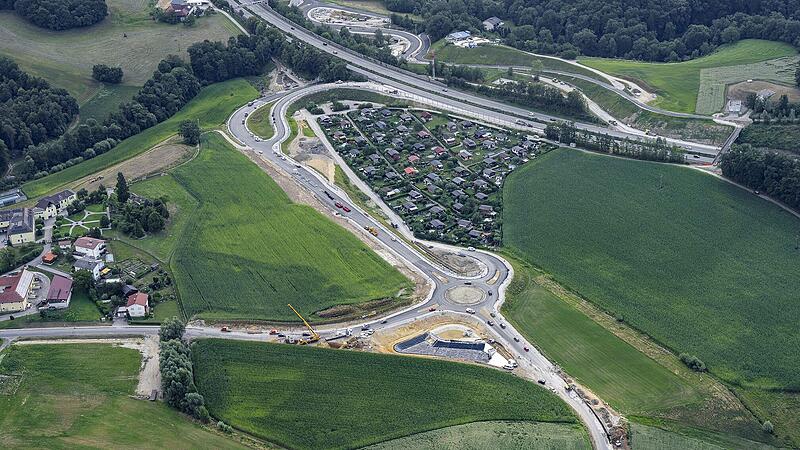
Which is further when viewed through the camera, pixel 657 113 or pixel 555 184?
pixel 657 113

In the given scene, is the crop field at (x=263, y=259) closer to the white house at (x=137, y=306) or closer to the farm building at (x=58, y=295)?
the white house at (x=137, y=306)

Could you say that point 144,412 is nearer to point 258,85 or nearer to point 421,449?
point 421,449

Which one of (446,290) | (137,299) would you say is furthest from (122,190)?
(446,290)

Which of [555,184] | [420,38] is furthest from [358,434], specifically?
[420,38]

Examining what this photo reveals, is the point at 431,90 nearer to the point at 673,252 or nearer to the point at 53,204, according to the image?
the point at 673,252

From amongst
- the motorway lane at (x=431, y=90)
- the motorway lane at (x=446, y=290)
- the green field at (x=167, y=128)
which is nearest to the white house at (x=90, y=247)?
the green field at (x=167, y=128)
